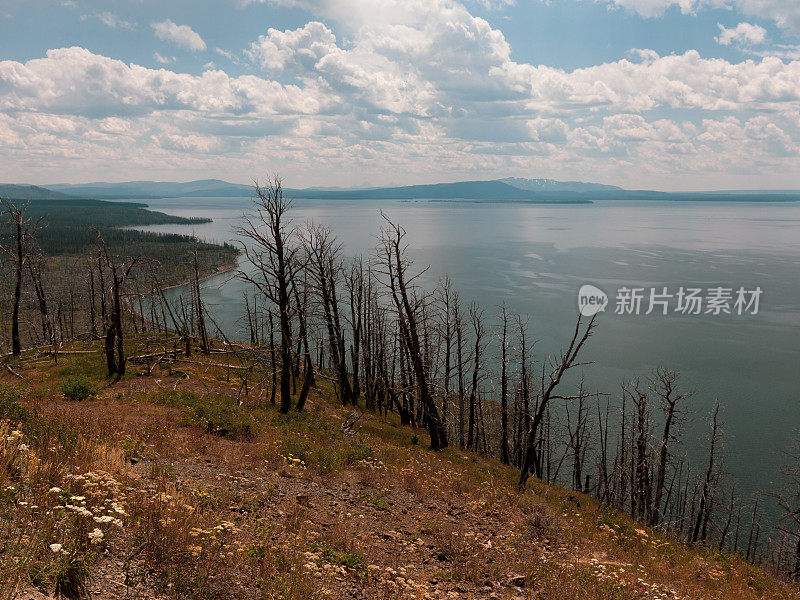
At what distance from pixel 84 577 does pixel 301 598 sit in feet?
9.34

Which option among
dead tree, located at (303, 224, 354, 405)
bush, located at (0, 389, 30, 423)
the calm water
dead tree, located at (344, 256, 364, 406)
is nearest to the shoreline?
the calm water

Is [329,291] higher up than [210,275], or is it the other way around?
[329,291]

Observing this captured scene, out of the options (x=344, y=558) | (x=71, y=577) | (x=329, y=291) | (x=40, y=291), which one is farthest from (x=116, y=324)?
(x=40, y=291)

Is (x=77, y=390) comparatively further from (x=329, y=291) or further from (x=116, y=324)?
(x=329, y=291)

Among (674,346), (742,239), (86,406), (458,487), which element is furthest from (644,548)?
(742,239)

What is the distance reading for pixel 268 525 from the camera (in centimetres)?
905

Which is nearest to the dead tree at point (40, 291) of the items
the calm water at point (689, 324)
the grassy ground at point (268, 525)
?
the calm water at point (689, 324)

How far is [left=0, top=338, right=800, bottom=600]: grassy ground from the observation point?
6344mm

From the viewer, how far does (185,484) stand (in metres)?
9.66

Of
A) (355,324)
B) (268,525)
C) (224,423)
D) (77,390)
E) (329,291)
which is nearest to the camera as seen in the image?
(268,525)

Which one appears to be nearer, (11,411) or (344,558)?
(344,558)

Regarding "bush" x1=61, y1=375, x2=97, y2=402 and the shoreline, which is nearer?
"bush" x1=61, y1=375, x2=97, y2=402

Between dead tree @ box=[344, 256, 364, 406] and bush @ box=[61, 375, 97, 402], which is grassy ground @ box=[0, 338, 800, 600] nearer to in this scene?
bush @ box=[61, 375, 97, 402]

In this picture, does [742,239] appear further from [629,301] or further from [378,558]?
[378,558]
